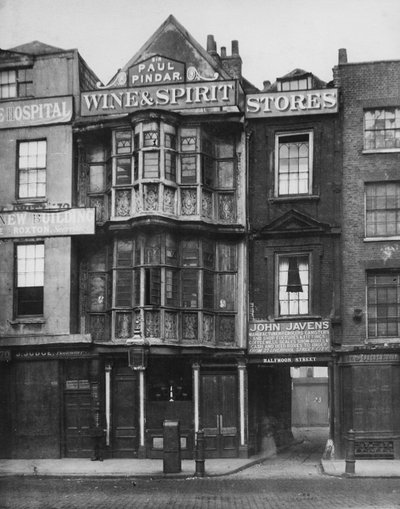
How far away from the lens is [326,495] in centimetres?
1784

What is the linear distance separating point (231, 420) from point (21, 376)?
671 centimetres

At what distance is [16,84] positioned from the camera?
28.6m

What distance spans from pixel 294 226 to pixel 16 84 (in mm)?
10280

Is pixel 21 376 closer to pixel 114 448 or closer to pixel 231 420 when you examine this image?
pixel 114 448

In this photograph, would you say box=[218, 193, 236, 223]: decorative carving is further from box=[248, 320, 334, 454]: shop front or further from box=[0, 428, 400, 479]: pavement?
box=[0, 428, 400, 479]: pavement

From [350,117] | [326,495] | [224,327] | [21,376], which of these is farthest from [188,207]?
[326,495]

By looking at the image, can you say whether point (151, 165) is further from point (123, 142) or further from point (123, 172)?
point (123, 142)

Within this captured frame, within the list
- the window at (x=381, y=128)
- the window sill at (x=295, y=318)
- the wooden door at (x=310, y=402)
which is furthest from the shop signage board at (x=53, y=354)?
the wooden door at (x=310, y=402)

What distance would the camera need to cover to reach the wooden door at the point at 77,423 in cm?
2673

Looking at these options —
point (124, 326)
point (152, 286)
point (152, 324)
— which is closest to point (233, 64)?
point (152, 286)

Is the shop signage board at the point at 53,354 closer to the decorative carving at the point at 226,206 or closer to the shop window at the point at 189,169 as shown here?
the decorative carving at the point at 226,206

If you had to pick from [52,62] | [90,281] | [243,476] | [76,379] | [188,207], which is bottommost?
[243,476]

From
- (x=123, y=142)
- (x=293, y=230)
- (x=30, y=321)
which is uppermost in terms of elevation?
(x=123, y=142)

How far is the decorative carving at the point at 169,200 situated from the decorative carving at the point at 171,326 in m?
3.14
